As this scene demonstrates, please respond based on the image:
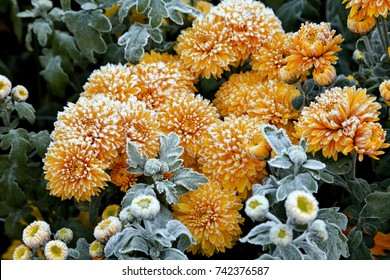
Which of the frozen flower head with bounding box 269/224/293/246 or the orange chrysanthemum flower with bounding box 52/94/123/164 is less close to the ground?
the frozen flower head with bounding box 269/224/293/246

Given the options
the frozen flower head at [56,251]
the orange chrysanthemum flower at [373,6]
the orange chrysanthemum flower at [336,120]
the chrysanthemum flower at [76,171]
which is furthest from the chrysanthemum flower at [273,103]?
the frozen flower head at [56,251]

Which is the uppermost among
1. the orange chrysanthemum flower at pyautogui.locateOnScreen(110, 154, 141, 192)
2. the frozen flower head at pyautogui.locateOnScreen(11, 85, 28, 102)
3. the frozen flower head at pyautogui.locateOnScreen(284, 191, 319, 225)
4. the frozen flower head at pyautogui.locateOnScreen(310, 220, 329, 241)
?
the frozen flower head at pyautogui.locateOnScreen(284, 191, 319, 225)

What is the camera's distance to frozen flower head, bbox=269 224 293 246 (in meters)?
0.93

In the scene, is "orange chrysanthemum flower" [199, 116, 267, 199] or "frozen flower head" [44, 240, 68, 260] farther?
"orange chrysanthemum flower" [199, 116, 267, 199]

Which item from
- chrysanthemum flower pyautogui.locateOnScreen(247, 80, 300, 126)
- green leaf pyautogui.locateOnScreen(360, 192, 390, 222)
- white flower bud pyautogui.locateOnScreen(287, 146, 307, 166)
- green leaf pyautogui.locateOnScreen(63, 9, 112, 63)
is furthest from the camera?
green leaf pyautogui.locateOnScreen(63, 9, 112, 63)

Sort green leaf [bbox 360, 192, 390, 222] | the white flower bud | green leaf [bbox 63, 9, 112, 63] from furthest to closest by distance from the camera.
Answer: green leaf [bbox 63, 9, 112, 63] < green leaf [bbox 360, 192, 390, 222] < the white flower bud

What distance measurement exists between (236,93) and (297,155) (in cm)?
32

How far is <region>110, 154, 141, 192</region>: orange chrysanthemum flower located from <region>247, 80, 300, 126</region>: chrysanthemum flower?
11.1 inches

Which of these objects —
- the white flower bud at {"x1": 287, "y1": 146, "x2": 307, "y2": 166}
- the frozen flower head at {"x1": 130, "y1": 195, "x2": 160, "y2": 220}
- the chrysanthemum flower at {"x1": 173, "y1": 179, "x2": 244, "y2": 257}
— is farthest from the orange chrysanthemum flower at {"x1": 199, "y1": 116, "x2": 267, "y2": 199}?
the frozen flower head at {"x1": 130, "y1": 195, "x2": 160, "y2": 220}

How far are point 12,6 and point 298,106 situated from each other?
933 mm

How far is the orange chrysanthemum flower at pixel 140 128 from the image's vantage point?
122cm

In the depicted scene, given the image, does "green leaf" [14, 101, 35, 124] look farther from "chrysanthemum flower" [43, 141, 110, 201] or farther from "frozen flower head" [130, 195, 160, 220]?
"frozen flower head" [130, 195, 160, 220]

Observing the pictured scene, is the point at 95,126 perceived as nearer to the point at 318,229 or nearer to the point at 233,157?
the point at 233,157
